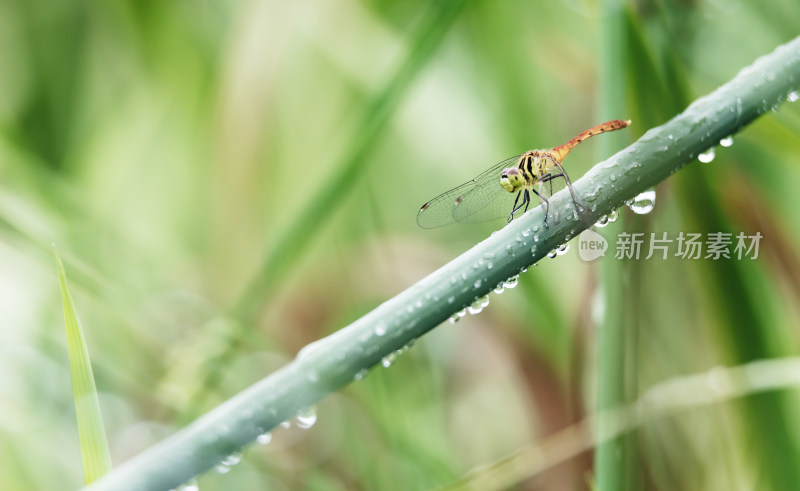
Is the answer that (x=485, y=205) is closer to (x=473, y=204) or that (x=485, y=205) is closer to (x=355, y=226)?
(x=473, y=204)

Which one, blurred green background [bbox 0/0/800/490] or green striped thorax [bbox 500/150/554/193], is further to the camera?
blurred green background [bbox 0/0/800/490]

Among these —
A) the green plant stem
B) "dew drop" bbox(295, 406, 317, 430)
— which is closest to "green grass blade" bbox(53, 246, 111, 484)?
the green plant stem

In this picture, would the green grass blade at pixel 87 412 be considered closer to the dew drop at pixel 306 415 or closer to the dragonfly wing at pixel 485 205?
the dew drop at pixel 306 415

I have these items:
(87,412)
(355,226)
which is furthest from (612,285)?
(355,226)

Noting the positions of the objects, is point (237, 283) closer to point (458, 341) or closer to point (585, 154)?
point (458, 341)

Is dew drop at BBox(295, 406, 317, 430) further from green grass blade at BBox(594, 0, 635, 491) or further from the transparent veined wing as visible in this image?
the transparent veined wing

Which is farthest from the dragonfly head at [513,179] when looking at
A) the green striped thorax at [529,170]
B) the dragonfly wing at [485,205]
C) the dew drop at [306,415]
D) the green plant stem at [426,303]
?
the dew drop at [306,415]

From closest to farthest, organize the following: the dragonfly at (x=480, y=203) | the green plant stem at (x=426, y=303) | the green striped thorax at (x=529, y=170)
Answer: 1. the green plant stem at (x=426, y=303)
2. the green striped thorax at (x=529, y=170)
3. the dragonfly at (x=480, y=203)
